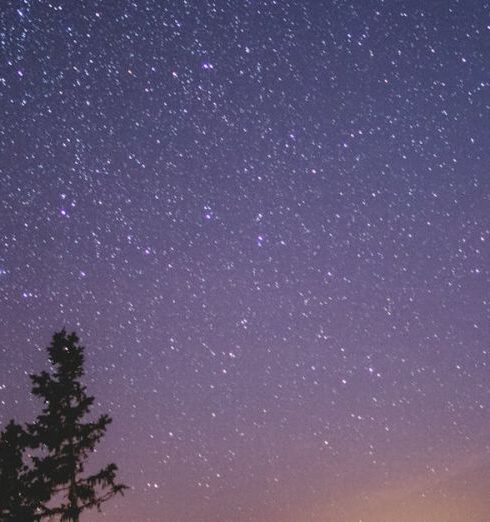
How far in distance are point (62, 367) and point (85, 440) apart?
1956mm

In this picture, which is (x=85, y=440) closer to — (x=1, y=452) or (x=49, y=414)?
(x=49, y=414)

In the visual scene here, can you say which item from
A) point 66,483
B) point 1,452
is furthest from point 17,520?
point 1,452

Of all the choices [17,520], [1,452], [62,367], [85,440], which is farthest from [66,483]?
[1,452]

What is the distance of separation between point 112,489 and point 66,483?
3.33 feet

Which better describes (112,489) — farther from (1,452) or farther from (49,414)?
(1,452)

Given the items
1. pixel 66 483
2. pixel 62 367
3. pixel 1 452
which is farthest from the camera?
pixel 1 452

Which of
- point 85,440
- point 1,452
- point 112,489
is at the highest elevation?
point 1,452

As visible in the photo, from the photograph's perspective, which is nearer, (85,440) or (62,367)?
(85,440)

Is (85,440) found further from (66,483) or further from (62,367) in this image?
(62,367)

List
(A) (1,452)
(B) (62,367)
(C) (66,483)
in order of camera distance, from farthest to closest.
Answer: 1. (A) (1,452)
2. (B) (62,367)
3. (C) (66,483)

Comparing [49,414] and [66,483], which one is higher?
[49,414]

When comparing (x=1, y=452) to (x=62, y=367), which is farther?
(x=1, y=452)

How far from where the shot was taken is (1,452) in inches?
624

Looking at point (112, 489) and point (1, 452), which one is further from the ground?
point (1, 452)
